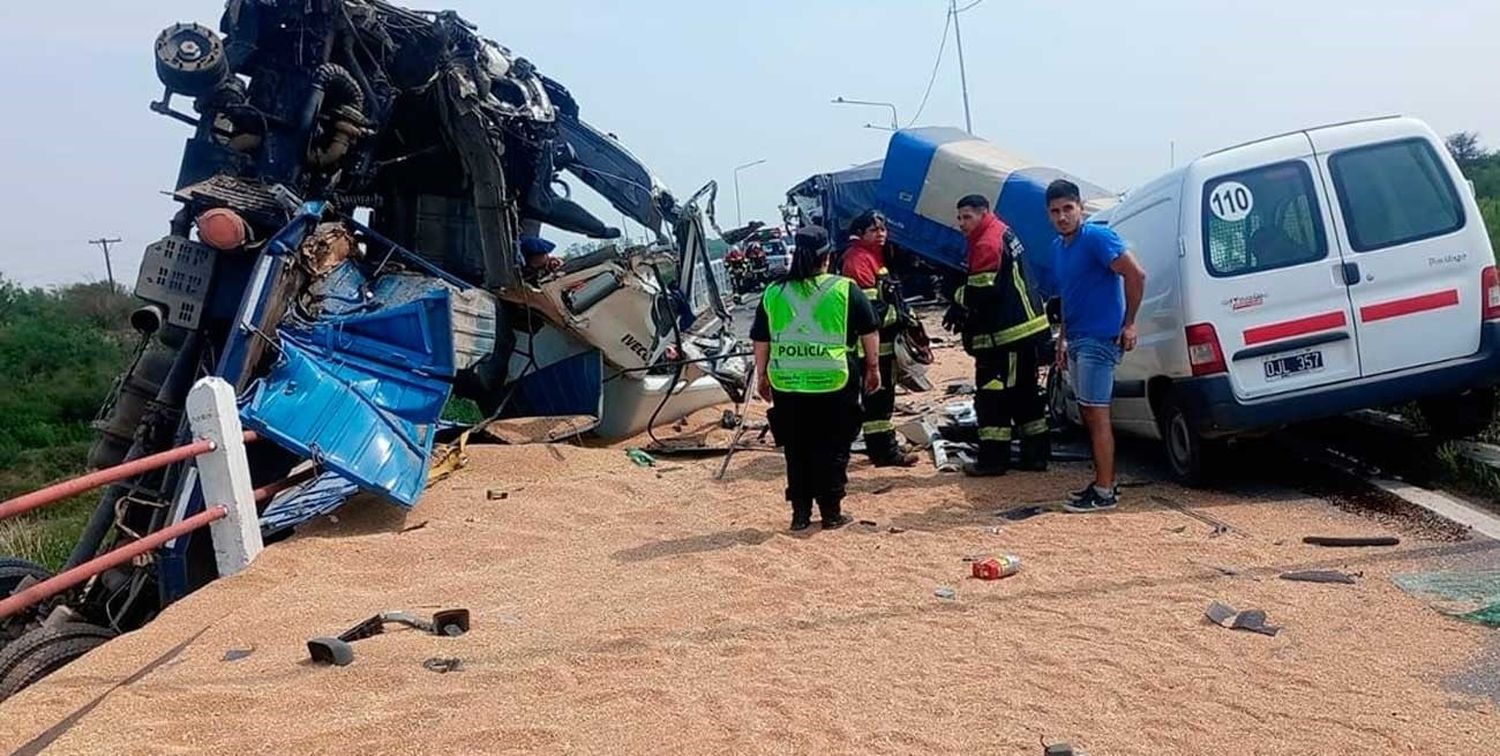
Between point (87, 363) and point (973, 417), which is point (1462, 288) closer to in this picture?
point (973, 417)

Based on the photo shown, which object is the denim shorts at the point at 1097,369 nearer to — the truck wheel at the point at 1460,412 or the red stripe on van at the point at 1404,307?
the red stripe on van at the point at 1404,307

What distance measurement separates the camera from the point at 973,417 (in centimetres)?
949

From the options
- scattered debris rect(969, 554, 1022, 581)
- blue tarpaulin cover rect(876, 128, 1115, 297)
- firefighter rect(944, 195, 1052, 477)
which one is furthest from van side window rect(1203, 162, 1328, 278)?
blue tarpaulin cover rect(876, 128, 1115, 297)

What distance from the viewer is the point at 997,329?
24.2 feet

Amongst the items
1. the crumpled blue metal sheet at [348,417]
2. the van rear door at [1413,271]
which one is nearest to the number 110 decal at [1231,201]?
the van rear door at [1413,271]

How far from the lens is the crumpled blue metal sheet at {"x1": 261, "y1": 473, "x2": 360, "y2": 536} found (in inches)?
273

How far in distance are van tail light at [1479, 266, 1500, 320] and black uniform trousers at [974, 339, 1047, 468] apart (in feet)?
7.82

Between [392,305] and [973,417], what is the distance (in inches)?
176

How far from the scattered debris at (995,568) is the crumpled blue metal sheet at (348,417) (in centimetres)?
374

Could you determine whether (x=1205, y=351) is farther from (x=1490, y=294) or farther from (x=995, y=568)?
(x=995, y=568)

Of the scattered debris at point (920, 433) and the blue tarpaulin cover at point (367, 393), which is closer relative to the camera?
the blue tarpaulin cover at point (367, 393)

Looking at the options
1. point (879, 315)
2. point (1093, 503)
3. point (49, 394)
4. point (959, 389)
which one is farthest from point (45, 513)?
point (1093, 503)

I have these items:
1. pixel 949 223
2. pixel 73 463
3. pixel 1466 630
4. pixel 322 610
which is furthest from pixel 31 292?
pixel 1466 630

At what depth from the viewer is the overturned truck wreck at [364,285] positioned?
7078 mm
